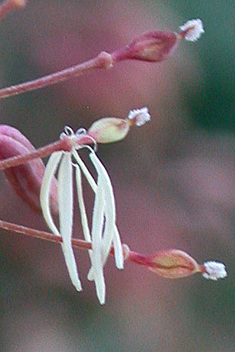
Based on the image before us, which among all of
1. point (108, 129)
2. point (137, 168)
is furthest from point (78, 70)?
point (137, 168)

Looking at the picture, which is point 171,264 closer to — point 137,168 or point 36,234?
point 36,234

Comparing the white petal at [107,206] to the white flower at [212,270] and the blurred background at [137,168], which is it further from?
the blurred background at [137,168]

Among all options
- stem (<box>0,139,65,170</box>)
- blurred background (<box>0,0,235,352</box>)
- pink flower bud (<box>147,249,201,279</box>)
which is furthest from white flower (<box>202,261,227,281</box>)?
blurred background (<box>0,0,235,352</box>)

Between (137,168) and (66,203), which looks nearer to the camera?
(66,203)

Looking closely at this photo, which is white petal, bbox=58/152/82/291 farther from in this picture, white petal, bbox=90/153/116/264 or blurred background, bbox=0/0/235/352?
blurred background, bbox=0/0/235/352

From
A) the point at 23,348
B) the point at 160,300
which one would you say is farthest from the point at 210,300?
the point at 23,348
